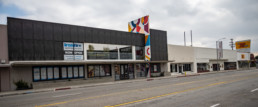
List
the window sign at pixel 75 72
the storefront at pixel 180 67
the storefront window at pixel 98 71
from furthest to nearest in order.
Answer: the storefront at pixel 180 67 → the storefront window at pixel 98 71 → the window sign at pixel 75 72

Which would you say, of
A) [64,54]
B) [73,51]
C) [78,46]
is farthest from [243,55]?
[64,54]

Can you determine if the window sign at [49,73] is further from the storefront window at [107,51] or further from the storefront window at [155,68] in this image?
the storefront window at [155,68]

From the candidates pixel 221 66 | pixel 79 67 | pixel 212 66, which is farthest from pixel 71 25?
pixel 221 66

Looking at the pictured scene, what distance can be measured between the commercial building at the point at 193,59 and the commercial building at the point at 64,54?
947 cm

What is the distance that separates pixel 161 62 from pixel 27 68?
23.1 meters

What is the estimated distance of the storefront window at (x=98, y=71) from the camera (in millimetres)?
26091

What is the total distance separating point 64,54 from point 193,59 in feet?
107

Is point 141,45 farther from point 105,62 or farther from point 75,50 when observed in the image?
point 75,50

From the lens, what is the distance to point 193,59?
46.1 metres

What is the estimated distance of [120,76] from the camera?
29.7m

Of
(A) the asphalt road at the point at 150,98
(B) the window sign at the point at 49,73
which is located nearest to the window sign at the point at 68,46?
(B) the window sign at the point at 49,73

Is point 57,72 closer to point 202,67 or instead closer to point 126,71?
point 126,71

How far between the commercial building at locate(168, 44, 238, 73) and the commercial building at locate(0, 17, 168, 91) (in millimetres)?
9474

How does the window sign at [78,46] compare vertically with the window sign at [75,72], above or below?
above
